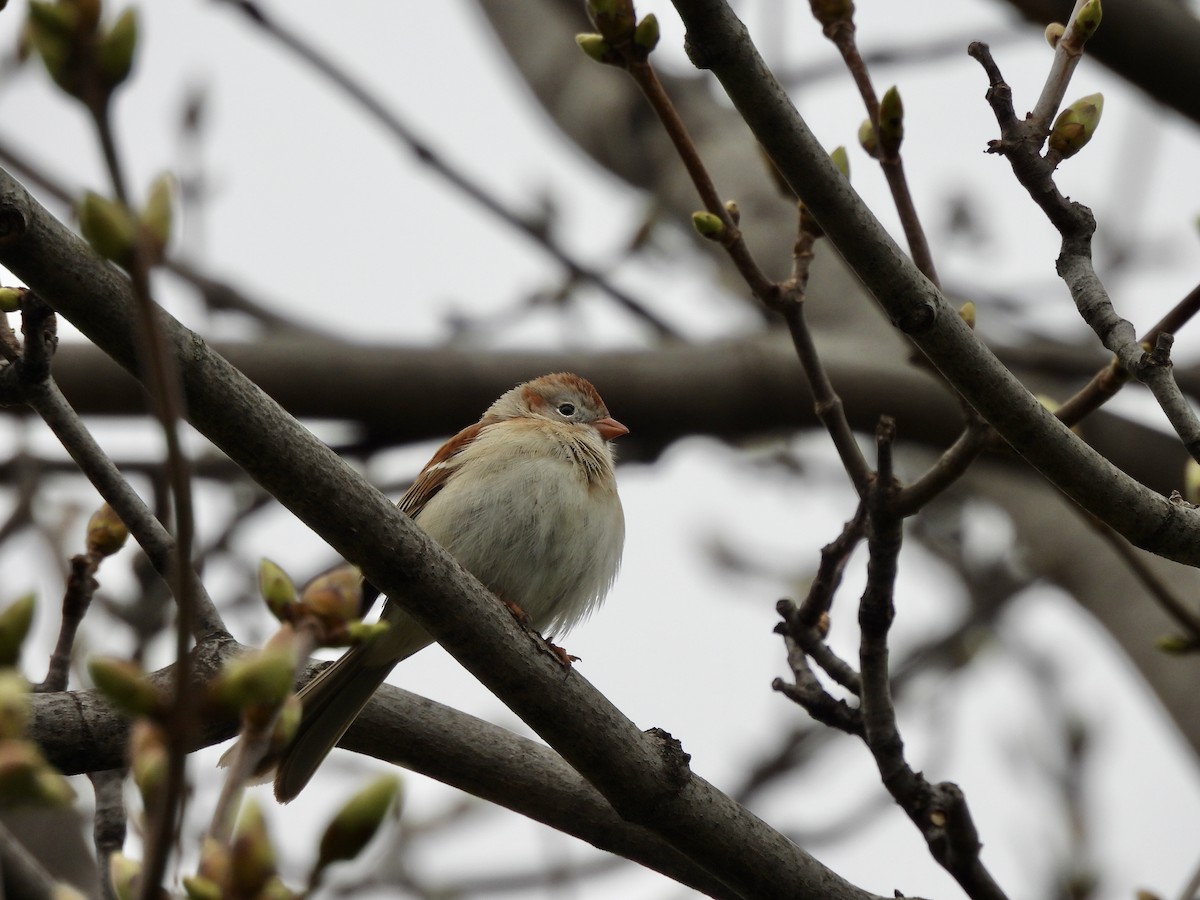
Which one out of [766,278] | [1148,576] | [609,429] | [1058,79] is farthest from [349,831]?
[609,429]

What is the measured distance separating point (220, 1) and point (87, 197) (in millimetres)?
3857

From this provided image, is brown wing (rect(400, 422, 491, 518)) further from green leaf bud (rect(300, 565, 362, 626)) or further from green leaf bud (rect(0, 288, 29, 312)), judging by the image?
green leaf bud (rect(300, 565, 362, 626))

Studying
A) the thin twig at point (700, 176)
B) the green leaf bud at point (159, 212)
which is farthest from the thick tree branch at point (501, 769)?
the green leaf bud at point (159, 212)

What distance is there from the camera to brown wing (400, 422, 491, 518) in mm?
4832

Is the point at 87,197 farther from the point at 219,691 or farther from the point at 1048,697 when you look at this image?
the point at 1048,697

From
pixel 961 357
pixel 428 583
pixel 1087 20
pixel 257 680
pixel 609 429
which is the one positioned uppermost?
pixel 609 429

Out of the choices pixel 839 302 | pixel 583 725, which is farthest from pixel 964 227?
pixel 583 725

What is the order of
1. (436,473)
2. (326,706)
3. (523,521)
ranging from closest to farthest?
(326,706), (523,521), (436,473)

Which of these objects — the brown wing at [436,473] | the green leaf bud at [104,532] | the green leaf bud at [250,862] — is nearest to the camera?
the green leaf bud at [250,862]

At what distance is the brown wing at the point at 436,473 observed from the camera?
4832 millimetres

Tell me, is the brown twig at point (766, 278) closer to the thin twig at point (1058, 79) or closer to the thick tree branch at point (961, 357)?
the thick tree branch at point (961, 357)

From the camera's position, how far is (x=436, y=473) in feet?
16.0

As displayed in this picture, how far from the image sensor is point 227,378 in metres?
2.39

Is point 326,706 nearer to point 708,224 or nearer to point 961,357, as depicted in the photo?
point 708,224
